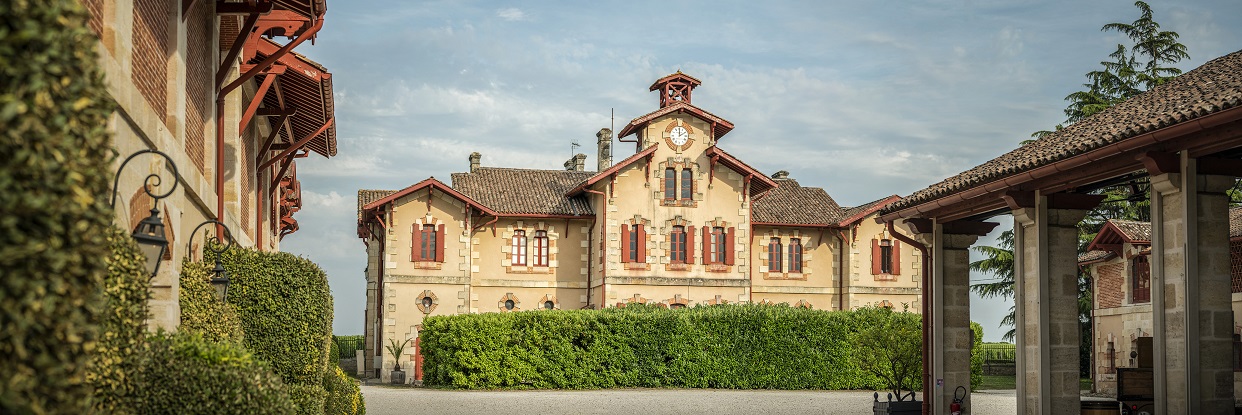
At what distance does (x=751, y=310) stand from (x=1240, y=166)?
21.6 meters

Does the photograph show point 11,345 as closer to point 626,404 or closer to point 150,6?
point 150,6

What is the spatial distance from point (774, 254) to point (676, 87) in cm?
714

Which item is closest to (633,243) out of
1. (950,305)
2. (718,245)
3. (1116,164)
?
(718,245)

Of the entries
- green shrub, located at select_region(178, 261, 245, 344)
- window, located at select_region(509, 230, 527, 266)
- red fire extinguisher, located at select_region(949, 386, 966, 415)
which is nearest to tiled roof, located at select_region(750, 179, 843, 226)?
window, located at select_region(509, 230, 527, 266)

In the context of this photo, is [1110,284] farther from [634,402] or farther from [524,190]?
[524,190]

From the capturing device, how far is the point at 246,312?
1169cm

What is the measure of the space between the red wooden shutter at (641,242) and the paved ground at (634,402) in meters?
7.51

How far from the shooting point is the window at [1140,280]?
1178 inches

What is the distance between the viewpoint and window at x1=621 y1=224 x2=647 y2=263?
3744 cm

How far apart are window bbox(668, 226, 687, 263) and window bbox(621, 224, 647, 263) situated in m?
1.08

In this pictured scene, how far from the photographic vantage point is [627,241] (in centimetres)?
3747

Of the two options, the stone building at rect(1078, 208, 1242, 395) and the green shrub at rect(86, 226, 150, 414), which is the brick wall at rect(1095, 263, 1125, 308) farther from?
the green shrub at rect(86, 226, 150, 414)

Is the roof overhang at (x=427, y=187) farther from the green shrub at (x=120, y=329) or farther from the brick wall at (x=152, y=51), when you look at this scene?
the green shrub at (x=120, y=329)

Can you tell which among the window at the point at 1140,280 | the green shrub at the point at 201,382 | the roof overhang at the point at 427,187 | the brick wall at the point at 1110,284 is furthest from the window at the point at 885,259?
the green shrub at the point at 201,382
